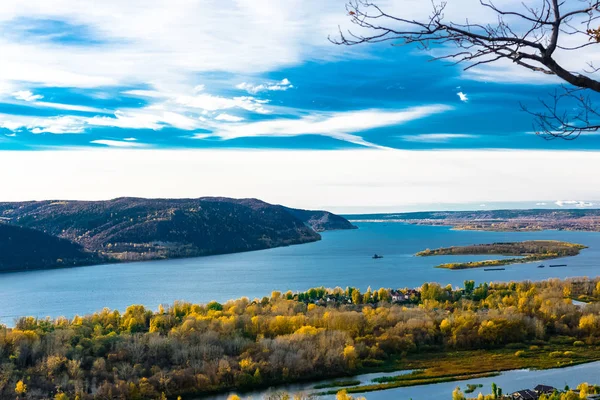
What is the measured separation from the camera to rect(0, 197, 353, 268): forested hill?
108812 millimetres

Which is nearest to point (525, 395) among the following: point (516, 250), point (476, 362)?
point (476, 362)

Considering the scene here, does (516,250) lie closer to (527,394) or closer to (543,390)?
(543,390)

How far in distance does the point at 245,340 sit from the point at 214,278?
38.8 m

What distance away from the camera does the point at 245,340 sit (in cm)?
3167

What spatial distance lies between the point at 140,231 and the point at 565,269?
249 feet

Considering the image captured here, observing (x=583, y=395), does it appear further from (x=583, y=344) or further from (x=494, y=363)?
(x=583, y=344)

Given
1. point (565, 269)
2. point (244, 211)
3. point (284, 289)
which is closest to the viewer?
point (284, 289)

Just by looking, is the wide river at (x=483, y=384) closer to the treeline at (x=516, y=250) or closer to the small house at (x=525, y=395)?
the small house at (x=525, y=395)

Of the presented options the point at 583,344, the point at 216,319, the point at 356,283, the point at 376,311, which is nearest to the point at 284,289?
the point at 356,283

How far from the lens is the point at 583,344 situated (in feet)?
115

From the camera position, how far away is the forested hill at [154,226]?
109 meters

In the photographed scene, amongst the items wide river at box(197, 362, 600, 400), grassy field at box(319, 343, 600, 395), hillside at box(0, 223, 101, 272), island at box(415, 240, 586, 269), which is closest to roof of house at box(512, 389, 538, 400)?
wide river at box(197, 362, 600, 400)

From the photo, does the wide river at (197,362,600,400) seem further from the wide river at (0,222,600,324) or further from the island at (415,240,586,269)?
the island at (415,240,586,269)

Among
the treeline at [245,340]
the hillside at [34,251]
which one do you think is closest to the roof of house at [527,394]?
the treeline at [245,340]
